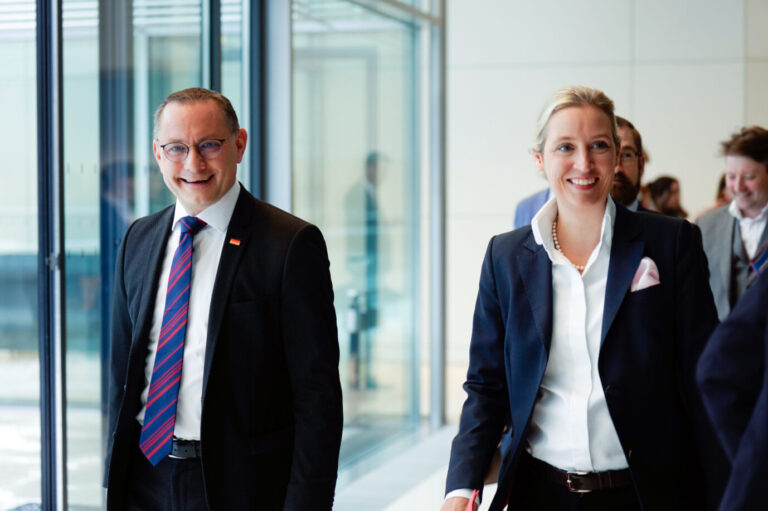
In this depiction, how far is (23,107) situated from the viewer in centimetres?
411

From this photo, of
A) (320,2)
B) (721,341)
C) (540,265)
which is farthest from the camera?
(320,2)

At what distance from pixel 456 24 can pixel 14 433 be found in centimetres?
828

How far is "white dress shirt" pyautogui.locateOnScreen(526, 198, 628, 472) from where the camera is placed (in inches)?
91.4

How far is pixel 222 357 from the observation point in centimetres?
239

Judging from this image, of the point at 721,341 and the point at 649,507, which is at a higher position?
the point at 721,341

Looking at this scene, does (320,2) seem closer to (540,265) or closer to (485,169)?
(540,265)

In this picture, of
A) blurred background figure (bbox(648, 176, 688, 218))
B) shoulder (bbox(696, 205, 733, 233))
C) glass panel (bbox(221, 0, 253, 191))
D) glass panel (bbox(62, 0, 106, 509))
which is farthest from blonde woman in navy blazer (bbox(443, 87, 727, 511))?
blurred background figure (bbox(648, 176, 688, 218))

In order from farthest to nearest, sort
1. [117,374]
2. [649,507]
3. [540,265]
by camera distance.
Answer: [117,374] → [540,265] → [649,507]

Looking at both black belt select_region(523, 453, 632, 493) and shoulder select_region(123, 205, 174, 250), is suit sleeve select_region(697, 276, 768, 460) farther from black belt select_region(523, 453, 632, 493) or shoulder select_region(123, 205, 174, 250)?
shoulder select_region(123, 205, 174, 250)

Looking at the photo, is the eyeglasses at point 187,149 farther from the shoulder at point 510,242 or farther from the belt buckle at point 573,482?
the belt buckle at point 573,482

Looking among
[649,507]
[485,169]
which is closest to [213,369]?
[649,507]

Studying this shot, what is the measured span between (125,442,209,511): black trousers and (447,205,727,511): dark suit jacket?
2.00 ft

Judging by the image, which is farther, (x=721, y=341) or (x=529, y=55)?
(x=529, y=55)

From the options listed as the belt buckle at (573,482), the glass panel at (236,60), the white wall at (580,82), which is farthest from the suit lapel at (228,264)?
the white wall at (580,82)
